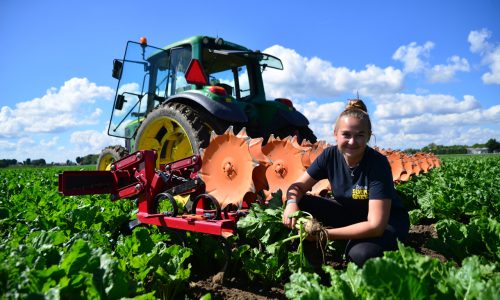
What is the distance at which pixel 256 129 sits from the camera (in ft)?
20.5

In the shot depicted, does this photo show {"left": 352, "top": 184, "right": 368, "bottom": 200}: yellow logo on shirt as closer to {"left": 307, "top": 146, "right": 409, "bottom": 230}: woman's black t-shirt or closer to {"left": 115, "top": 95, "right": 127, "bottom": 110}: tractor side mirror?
{"left": 307, "top": 146, "right": 409, "bottom": 230}: woman's black t-shirt

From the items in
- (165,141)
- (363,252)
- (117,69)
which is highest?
(117,69)

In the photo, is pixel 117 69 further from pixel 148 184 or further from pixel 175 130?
pixel 148 184

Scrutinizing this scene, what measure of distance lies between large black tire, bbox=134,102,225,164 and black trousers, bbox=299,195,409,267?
200 centimetres

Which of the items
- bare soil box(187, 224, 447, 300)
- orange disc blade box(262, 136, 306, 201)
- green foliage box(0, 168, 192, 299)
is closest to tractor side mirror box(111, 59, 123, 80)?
green foliage box(0, 168, 192, 299)

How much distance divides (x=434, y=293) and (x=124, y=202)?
4685 mm

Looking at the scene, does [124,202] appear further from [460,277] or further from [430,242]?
[460,277]

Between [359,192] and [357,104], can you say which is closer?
[359,192]

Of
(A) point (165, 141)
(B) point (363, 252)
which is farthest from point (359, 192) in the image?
(A) point (165, 141)

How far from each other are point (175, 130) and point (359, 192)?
3375mm

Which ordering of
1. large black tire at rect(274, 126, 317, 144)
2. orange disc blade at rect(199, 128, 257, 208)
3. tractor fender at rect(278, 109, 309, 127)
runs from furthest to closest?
large black tire at rect(274, 126, 317, 144)
tractor fender at rect(278, 109, 309, 127)
orange disc blade at rect(199, 128, 257, 208)

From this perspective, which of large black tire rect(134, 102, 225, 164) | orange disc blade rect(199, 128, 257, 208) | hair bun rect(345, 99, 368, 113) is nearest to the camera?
hair bun rect(345, 99, 368, 113)

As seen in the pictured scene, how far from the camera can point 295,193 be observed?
297 centimetres

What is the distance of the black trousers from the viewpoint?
96.6 inches
